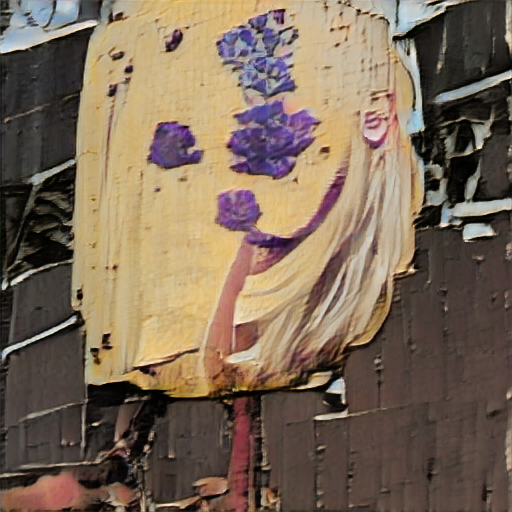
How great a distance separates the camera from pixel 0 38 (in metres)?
1.03

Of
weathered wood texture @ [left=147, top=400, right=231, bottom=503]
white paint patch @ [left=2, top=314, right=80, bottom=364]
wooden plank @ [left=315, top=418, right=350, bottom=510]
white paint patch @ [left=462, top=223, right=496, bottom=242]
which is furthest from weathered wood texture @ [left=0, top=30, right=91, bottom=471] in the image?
white paint patch @ [left=462, top=223, right=496, bottom=242]

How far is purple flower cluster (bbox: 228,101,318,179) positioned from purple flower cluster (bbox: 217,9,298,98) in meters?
0.03

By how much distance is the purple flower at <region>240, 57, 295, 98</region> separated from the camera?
3.06 feet

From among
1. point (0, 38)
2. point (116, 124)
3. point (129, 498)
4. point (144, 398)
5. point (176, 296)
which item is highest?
point (0, 38)

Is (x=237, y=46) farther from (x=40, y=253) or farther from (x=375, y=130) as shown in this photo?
(x=40, y=253)

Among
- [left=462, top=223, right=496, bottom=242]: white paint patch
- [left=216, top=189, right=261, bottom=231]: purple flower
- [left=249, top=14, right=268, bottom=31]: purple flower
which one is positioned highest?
[left=249, top=14, right=268, bottom=31]: purple flower

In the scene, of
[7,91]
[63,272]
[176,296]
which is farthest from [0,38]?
[176,296]

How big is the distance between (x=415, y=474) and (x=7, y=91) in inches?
30.9

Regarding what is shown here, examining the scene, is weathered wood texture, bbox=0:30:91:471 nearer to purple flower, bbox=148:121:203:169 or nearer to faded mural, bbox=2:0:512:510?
faded mural, bbox=2:0:512:510

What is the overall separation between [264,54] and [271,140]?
0.12 meters

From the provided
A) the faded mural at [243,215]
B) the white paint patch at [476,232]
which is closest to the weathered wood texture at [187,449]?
the faded mural at [243,215]

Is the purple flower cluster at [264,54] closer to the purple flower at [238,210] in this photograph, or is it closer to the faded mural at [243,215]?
the faded mural at [243,215]

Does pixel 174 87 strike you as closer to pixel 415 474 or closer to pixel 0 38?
pixel 0 38

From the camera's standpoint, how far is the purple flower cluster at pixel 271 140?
0.92 meters
